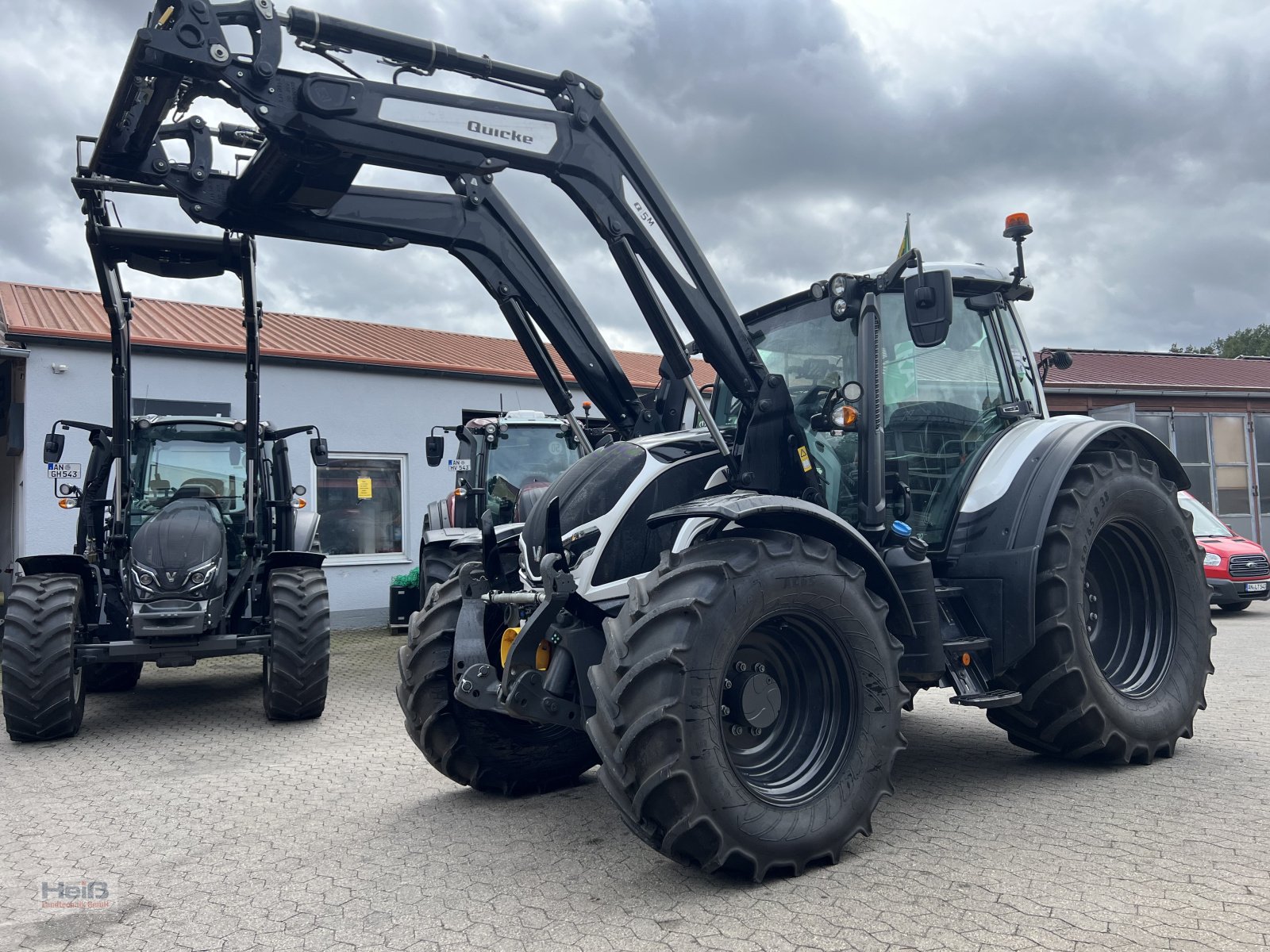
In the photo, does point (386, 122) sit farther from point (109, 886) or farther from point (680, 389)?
point (109, 886)

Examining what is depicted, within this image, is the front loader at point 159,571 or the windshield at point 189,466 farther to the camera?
the windshield at point 189,466

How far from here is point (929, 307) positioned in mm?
4547

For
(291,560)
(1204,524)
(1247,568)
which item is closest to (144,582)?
(291,560)

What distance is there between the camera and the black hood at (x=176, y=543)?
25.2ft

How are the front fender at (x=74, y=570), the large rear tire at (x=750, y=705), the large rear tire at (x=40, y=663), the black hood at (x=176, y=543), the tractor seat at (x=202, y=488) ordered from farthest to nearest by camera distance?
the tractor seat at (x=202, y=488), the black hood at (x=176, y=543), the front fender at (x=74, y=570), the large rear tire at (x=40, y=663), the large rear tire at (x=750, y=705)

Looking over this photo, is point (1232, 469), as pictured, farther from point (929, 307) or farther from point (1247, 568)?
point (929, 307)

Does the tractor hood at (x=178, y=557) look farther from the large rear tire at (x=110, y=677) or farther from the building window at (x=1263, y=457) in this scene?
the building window at (x=1263, y=457)

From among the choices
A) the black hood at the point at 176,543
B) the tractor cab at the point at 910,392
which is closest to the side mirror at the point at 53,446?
the black hood at the point at 176,543

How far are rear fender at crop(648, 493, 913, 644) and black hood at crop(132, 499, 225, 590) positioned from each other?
16.7 feet

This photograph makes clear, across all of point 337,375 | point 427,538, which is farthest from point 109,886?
point 337,375

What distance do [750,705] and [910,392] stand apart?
2.11 m

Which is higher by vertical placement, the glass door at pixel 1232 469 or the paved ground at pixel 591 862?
the glass door at pixel 1232 469

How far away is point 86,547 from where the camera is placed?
8.73m

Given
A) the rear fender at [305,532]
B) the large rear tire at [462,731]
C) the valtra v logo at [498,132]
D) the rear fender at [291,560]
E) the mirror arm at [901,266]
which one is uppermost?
the valtra v logo at [498,132]
